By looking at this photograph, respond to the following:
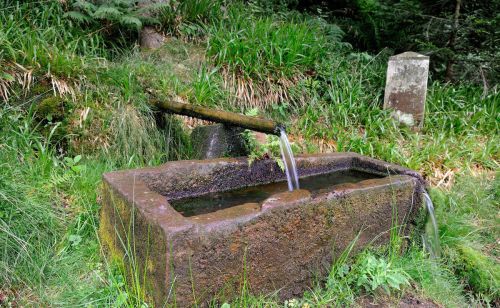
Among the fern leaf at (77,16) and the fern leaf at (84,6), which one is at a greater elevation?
the fern leaf at (84,6)

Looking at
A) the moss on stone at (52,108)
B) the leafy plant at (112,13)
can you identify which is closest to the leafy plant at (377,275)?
the moss on stone at (52,108)

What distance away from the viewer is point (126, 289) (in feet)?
6.59

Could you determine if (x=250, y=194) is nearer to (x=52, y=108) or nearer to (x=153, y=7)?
(x=52, y=108)

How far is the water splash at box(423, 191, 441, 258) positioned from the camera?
3076mm

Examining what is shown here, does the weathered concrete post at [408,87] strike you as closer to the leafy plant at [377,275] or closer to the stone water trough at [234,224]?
the stone water trough at [234,224]

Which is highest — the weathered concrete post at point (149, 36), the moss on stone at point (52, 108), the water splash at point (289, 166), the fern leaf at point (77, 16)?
the fern leaf at point (77, 16)

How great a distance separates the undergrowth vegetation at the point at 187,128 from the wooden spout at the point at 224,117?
0.90ft

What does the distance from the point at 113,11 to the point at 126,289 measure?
336cm

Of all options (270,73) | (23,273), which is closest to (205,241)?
(23,273)

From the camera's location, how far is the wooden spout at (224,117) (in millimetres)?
2781

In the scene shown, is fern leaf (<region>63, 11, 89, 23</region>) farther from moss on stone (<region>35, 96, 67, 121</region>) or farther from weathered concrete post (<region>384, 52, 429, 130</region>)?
weathered concrete post (<region>384, 52, 429, 130</region>)

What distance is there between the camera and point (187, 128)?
3975 mm

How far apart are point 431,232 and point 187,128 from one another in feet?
7.90

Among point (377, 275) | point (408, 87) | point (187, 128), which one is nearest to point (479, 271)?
point (377, 275)
